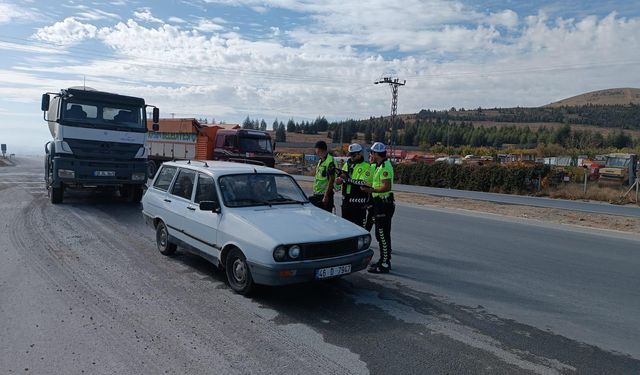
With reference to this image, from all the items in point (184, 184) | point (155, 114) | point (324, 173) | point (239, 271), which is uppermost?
point (155, 114)

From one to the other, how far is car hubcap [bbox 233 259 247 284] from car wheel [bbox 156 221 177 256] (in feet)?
6.87

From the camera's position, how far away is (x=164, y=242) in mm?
7910

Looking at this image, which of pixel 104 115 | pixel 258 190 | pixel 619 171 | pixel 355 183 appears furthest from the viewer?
pixel 619 171

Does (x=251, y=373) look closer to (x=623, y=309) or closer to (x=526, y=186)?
(x=623, y=309)

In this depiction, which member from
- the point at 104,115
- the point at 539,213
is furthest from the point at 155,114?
the point at 539,213

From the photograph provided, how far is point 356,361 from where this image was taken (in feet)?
14.0

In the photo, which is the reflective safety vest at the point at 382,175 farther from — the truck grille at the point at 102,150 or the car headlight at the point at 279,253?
the truck grille at the point at 102,150

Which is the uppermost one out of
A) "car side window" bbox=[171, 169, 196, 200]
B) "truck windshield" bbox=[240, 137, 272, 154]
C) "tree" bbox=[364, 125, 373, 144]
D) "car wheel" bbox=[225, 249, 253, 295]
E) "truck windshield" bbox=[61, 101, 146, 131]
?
"tree" bbox=[364, 125, 373, 144]

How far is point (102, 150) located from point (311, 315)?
973cm

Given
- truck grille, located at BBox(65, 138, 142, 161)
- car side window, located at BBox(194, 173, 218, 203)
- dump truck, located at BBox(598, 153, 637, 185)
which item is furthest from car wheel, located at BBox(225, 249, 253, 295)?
dump truck, located at BBox(598, 153, 637, 185)

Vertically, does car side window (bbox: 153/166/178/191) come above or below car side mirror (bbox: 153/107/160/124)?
below

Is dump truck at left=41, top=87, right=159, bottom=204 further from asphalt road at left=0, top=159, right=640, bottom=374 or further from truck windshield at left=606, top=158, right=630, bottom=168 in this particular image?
truck windshield at left=606, top=158, right=630, bottom=168

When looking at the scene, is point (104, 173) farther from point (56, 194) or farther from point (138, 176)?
point (56, 194)

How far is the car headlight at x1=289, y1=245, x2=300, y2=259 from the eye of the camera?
5.45 metres
